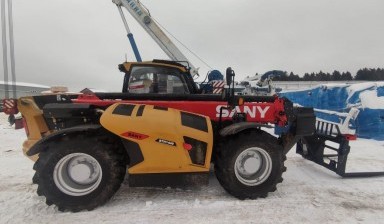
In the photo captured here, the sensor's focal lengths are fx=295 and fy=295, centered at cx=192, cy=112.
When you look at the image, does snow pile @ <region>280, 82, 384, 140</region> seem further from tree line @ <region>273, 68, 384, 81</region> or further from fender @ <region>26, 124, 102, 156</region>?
tree line @ <region>273, 68, 384, 81</region>

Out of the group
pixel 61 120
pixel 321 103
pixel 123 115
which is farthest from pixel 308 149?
pixel 321 103

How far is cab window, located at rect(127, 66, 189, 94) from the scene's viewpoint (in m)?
4.52

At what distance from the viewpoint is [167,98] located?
4.12 meters

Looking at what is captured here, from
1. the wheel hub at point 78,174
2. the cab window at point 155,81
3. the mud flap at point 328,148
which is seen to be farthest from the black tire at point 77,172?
the mud flap at point 328,148

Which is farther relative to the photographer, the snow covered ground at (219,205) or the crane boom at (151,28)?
the crane boom at (151,28)

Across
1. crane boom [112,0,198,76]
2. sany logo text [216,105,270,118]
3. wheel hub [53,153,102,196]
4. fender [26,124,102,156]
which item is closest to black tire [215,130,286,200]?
sany logo text [216,105,270,118]

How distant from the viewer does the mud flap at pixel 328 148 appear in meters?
4.41

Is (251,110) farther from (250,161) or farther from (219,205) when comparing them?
(219,205)

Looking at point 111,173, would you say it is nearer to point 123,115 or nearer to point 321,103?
point 123,115

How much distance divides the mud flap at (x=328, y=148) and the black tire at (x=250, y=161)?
128 centimetres

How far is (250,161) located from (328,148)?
196 cm

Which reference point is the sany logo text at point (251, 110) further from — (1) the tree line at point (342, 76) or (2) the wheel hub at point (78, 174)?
(1) the tree line at point (342, 76)

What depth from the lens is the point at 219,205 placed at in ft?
11.3

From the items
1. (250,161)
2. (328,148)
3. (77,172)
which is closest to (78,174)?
(77,172)
